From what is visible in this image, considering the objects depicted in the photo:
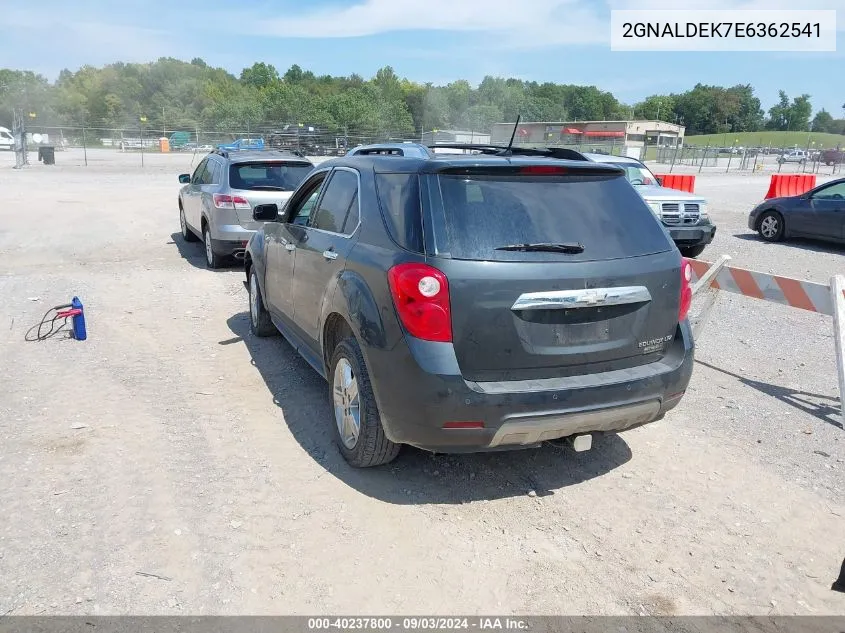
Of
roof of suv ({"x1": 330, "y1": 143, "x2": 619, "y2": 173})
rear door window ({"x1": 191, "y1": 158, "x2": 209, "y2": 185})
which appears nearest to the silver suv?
rear door window ({"x1": 191, "y1": 158, "x2": 209, "y2": 185})

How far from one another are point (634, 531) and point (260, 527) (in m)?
1.92

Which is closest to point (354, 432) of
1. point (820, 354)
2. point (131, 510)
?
point (131, 510)

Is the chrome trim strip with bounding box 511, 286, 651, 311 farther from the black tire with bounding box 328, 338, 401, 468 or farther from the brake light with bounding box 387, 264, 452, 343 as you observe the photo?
the black tire with bounding box 328, 338, 401, 468

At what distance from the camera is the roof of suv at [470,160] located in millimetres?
3586

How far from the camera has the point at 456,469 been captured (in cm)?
412

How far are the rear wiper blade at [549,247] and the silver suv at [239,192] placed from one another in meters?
6.08

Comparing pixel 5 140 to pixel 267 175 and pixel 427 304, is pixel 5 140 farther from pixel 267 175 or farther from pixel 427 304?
pixel 427 304

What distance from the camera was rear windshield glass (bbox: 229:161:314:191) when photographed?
938 cm

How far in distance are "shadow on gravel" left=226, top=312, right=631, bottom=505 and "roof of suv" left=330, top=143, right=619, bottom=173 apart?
1.63 metres

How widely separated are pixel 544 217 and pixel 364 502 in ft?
5.96

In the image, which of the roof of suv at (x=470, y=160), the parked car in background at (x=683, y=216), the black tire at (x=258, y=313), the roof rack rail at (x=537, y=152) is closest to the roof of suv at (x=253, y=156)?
the black tire at (x=258, y=313)

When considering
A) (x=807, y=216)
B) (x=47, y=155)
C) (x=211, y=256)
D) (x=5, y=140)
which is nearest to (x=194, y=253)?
(x=211, y=256)

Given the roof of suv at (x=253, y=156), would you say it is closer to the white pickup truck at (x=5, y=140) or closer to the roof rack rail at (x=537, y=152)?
the roof rack rail at (x=537, y=152)

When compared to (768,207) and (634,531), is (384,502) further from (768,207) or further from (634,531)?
(768,207)
